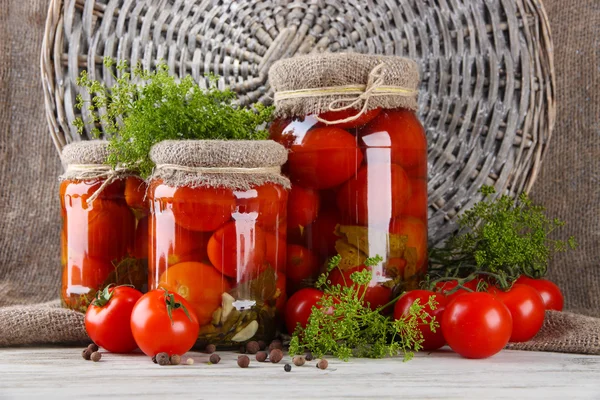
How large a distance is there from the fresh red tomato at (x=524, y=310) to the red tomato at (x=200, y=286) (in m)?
0.47

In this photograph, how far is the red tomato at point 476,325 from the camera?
115 cm

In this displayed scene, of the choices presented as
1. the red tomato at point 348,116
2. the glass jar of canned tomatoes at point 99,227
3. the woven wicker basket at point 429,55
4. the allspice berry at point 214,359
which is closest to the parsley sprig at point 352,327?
the allspice berry at point 214,359

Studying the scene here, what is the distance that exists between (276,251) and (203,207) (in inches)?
5.8

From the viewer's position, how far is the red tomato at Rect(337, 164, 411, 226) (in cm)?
129

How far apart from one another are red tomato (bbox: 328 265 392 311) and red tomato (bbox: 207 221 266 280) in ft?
0.49

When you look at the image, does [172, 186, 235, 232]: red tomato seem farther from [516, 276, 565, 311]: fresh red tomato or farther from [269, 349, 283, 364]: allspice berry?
[516, 276, 565, 311]: fresh red tomato

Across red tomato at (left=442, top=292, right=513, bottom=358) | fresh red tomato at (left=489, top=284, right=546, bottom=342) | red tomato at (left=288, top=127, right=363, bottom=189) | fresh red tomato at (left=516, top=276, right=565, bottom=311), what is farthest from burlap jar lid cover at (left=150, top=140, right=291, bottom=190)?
fresh red tomato at (left=516, top=276, right=565, bottom=311)

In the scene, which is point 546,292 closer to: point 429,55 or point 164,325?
point 429,55

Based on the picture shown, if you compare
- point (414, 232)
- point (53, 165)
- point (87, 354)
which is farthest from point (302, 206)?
point (53, 165)

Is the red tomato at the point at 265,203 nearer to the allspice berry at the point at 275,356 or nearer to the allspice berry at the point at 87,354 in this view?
the allspice berry at the point at 275,356

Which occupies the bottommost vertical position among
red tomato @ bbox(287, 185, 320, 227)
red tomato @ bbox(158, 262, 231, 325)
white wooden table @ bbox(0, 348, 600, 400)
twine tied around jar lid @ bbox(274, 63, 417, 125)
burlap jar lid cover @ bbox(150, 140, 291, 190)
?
white wooden table @ bbox(0, 348, 600, 400)

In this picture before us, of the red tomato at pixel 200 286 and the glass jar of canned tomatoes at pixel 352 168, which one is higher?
the glass jar of canned tomatoes at pixel 352 168

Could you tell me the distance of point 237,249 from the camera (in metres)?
1.19

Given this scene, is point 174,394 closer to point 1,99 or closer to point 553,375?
point 553,375
